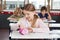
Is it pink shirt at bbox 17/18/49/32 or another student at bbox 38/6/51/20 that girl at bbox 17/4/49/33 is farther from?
another student at bbox 38/6/51/20

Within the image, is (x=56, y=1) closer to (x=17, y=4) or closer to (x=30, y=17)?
(x=17, y=4)

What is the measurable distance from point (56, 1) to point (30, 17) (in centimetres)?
636

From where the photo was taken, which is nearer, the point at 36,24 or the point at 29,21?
the point at 29,21

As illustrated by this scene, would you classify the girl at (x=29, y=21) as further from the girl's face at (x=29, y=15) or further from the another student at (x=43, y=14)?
the another student at (x=43, y=14)

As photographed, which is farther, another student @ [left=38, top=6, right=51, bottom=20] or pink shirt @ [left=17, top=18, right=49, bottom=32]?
another student @ [left=38, top=6, right=51, bottom=20]

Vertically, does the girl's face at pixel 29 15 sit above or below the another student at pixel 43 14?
above

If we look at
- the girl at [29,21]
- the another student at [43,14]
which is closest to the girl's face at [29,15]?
the girl at [29,21]

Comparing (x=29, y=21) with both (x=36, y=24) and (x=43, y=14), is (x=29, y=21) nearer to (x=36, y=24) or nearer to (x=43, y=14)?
(x=36, y=24)

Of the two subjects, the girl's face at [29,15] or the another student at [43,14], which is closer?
the girl's face at [29,15]

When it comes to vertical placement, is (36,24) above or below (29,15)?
below

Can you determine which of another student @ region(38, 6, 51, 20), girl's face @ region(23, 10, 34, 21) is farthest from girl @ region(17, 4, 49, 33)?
another student @ region(38, 6, 51, 20)

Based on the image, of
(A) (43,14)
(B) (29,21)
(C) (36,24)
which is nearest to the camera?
(B) (29,21)

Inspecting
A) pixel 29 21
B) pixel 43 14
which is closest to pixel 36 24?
pixel 29 21

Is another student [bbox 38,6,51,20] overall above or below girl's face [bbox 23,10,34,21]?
below
